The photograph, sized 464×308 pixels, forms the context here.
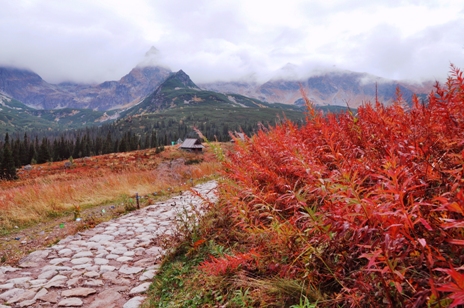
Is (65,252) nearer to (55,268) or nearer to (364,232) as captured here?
(55,268)

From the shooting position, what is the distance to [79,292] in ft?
12.6

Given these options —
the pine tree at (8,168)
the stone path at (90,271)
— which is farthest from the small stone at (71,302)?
the pine tree at (8,168)

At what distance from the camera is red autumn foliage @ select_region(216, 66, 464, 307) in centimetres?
133

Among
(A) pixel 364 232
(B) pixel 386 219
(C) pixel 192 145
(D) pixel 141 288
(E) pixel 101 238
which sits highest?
(B) pixel 386 219

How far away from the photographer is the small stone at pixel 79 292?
377cm

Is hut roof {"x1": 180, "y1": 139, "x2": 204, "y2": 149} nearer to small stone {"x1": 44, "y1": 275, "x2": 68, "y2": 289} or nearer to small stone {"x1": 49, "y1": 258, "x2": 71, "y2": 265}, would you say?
small stone {"x1": 49, "y1": 258, "x2": 71, "y2": 265}

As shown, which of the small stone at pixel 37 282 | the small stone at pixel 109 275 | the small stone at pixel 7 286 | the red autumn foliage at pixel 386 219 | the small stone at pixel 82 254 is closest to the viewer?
the red autumn foliage at pixel 386 219

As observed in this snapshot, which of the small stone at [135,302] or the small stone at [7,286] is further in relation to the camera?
the small stone at [7,286]

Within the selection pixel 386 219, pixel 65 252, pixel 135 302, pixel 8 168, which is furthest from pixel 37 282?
pixel 8 168

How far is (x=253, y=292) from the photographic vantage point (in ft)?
7.71

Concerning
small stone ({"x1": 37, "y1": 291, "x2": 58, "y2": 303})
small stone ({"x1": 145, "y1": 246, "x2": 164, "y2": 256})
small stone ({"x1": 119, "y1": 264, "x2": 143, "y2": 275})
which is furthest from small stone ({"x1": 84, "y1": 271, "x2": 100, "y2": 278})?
small stone ({"x1": 145, "y1": 246, "x2": 164, "y2": 256})

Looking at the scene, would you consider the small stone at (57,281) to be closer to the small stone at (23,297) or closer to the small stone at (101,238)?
the small stone at (23,297)

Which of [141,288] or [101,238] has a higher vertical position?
[141,288]

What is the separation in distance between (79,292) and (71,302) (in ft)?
0.80
